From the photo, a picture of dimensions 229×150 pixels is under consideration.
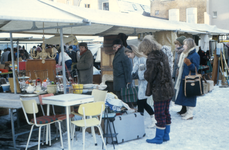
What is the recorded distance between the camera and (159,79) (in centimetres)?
424

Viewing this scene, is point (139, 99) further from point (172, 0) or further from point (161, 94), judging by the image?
point (172, 0)

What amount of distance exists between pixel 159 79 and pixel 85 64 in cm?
262

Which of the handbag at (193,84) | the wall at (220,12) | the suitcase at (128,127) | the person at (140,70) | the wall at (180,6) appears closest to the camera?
the suitcase at (128,127)

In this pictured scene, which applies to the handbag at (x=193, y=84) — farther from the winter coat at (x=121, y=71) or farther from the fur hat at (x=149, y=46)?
the fur hat at (x=149, y=46)

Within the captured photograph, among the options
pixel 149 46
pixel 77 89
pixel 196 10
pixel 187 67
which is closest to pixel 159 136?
pixel 149 46

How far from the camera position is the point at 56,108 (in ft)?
18.1

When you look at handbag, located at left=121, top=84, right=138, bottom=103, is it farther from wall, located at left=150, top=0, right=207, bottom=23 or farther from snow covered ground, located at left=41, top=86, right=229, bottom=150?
wall, located at left=150, top=0, right=207, bottom=23

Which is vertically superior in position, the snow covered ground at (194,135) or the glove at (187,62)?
the glove at (187,62)

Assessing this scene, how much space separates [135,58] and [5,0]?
7.83 ft

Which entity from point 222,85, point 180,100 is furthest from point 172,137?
point 222,85

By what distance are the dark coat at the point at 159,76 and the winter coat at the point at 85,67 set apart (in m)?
2.44

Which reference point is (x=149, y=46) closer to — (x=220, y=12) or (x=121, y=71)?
(x=121, y=71)

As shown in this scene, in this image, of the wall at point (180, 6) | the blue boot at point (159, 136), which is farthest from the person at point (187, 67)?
the wall at point (180, 6)

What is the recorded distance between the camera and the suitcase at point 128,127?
452cm
